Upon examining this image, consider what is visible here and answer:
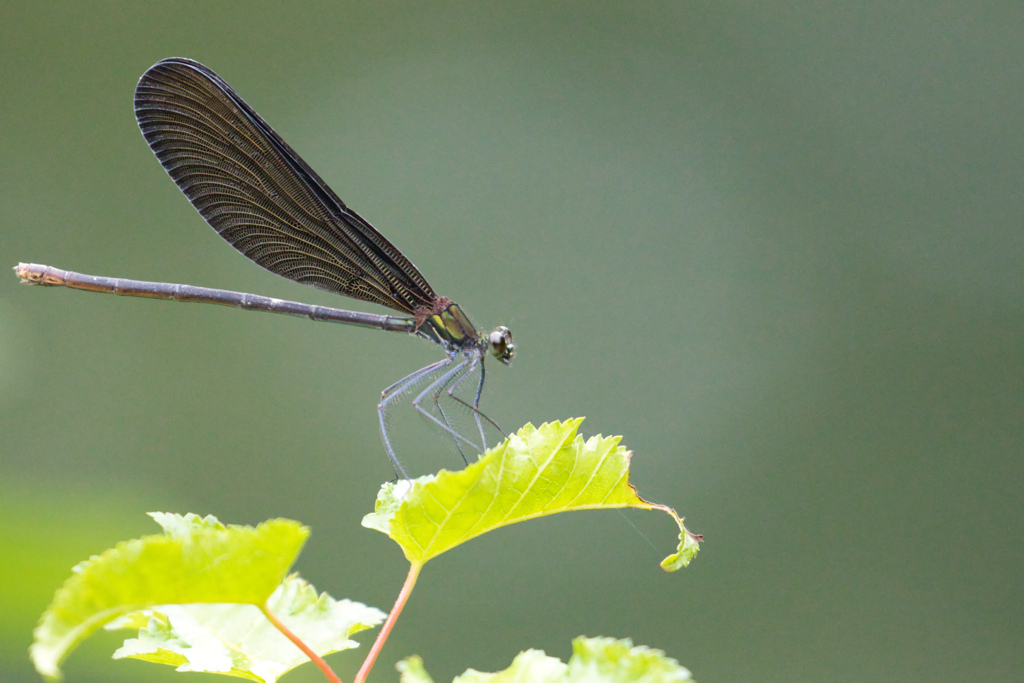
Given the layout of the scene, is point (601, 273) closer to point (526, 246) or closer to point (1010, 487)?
point (526, 246)

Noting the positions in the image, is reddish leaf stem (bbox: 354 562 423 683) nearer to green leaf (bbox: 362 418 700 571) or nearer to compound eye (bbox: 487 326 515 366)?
green leaf (bbox: 362 418 700 571)

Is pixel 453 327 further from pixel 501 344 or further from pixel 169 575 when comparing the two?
pixel 169 575

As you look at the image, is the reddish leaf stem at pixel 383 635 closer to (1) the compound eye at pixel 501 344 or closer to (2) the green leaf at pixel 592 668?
(2) the green leaf at pixel 592 668

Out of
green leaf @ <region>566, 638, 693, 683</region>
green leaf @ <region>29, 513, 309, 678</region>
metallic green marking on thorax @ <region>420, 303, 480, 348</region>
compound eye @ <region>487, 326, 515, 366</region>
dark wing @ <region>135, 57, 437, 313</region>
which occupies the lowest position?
green leaf @ <region>29, 513, 309, 678</region>

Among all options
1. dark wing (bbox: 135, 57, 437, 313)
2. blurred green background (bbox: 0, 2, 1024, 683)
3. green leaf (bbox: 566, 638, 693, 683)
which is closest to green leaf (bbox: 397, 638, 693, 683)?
green leaf (bbox: 566, 638, 693, 683)

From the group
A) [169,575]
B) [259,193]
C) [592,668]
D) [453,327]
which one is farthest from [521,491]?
[259,193]

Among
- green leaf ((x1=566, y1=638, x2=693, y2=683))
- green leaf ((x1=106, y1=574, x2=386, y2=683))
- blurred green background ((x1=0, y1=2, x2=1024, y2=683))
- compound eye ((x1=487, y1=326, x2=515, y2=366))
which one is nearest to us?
green leaf ((x1=566, y1=638, x2=693, y2=683))
